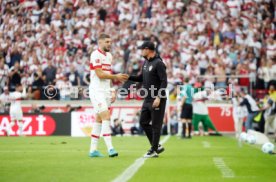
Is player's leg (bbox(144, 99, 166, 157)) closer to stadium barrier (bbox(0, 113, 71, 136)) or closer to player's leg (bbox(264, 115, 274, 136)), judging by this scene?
player's leg (bbox(264, 115, 274, 136))

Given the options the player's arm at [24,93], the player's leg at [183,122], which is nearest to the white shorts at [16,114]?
the player's arm at [24,93]

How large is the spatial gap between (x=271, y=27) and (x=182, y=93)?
26.0ft

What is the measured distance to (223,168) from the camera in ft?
42.3

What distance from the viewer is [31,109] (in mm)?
34469

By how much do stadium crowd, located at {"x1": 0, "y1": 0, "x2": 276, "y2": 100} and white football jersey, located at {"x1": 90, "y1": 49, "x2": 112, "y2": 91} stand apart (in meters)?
16.8

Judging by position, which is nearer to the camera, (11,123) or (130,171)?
(130,171)

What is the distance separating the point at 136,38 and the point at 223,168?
23.3 metres

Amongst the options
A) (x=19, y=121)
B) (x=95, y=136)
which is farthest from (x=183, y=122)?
(x=95, y=136)

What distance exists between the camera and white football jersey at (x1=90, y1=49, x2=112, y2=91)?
1568cm

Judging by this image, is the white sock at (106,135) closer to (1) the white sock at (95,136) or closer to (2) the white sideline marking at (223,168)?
(1) the white sock at (95,136)

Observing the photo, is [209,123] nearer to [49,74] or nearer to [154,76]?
[49,74]

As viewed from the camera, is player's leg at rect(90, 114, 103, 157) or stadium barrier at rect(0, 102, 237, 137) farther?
stadium barrier at rect(0, 102, 237, 137)

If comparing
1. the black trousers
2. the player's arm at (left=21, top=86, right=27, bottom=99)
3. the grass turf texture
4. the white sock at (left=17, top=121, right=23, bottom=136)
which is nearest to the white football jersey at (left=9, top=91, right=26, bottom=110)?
the white sock at (left=17, top=121, right=23, bottom=136)

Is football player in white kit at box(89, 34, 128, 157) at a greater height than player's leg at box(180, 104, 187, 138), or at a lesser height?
greater
